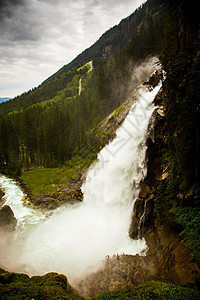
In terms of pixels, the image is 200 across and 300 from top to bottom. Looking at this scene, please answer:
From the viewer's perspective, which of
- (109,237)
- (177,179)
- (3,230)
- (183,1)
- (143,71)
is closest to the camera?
(183,1)

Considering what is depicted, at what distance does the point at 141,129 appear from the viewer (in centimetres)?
1889

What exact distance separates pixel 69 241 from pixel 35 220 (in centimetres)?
664

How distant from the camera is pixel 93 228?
17.8 metres

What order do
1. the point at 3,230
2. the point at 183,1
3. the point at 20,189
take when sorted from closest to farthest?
1. the point at 183,1
2. the point at 3,230
3. the point at 20,189

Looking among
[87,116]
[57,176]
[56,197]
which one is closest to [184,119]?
[56,197]

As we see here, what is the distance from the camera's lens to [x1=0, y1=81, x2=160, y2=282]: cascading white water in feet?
44.3

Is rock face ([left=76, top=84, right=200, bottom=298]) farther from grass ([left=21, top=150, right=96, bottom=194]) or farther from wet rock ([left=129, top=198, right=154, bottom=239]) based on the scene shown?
grass ([left=21, top=150, right=96, bottom=194])

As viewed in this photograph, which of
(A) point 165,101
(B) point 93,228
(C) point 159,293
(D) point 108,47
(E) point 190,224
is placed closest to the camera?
(C) point 159,293

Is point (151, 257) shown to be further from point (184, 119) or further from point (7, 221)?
point (7, 221)

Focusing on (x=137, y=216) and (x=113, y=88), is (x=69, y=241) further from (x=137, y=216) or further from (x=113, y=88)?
(x=113, y=88)

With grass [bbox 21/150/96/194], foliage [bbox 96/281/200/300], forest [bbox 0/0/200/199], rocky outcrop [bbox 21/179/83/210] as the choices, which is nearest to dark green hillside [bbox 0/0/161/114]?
forest [bbox 0/0/200/199]

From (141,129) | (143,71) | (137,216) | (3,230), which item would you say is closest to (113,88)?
(143,71)

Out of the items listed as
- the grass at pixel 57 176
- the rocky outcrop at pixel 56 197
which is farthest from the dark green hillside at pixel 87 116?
the rocky outcrop at pixel 56 197

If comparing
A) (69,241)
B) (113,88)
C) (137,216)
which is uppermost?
(113,88)
